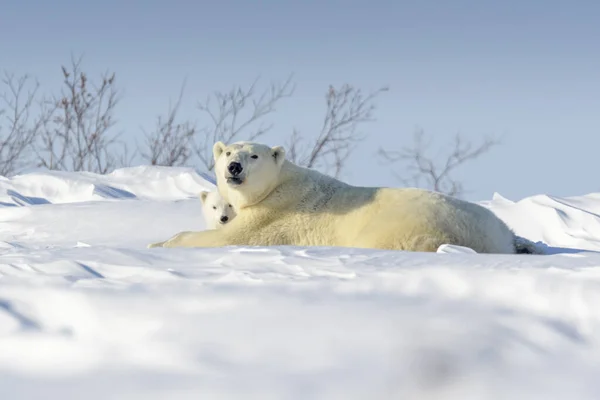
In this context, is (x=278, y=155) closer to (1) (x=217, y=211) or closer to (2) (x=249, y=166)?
(2) (x=249, y=166)

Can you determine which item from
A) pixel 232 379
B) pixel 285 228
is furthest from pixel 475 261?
pixel 285 228

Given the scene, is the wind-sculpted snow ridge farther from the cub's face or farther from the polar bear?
the cub's face

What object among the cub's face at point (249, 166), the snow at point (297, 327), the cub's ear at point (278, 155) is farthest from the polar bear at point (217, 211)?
the snow at point (297, 327)

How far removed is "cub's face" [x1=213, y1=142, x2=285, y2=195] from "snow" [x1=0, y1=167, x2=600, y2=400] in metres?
1.75

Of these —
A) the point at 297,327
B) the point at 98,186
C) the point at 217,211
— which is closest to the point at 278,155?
Answer: the point at 217,211

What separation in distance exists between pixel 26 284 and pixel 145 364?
531 millimetres

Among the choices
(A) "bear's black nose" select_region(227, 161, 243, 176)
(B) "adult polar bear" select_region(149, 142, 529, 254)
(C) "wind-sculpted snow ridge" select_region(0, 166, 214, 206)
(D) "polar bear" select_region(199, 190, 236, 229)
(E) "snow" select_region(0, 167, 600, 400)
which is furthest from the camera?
(C) "wind-sculpted snow ridge" select_region(0, 166, 214, 206)

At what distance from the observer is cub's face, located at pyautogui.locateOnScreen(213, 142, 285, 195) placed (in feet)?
13.7

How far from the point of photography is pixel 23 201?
7691 millimetres

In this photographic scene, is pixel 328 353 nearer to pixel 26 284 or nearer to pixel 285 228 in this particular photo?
pixel 26 284

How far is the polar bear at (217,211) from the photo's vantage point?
4.62 m

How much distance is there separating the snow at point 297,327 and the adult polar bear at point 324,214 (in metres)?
1.34

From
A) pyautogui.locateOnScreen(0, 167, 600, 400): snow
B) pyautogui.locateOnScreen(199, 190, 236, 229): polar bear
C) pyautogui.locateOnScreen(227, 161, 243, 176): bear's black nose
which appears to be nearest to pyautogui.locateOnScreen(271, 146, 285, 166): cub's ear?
pyautogui.locateOnScreen(227, 161, 243, 176): bear's black nose

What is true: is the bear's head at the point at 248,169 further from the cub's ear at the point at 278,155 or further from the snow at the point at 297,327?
the snow at the point at 297,327
